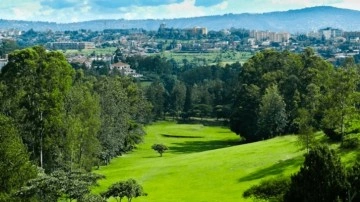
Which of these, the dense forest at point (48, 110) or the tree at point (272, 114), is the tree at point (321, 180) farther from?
the tree at point (272, 114)

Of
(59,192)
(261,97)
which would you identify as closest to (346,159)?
(59,192)

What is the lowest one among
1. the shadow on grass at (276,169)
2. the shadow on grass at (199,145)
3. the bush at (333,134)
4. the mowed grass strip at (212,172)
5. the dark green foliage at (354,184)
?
the shadow on grass at (199,145)

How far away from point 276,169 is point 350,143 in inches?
287

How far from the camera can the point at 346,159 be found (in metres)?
49.1

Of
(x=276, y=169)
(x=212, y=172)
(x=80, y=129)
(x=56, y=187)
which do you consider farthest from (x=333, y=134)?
(x=56, y=187)

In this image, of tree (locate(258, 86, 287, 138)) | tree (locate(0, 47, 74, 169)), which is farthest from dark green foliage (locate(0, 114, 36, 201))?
tree (locate(258, 86, 287, 138))

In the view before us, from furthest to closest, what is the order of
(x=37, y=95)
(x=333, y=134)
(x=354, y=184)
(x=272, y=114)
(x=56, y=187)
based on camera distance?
1. (x=272, y=114)
2. (x=333, y=134)
3. (x=37, y=95)
4. (x=56, y=187)
5. (x=354, y=184)

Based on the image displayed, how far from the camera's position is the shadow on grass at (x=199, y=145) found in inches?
3743

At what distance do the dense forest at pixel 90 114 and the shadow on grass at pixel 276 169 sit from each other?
2.19m

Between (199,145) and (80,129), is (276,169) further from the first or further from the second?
(199,145)

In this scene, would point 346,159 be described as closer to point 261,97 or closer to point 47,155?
point 47,155

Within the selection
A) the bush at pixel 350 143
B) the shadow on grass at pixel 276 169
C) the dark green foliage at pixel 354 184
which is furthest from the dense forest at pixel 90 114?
the dark green foliage at pixel 354 184

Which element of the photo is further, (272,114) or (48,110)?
(272,114)

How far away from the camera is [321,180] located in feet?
100
